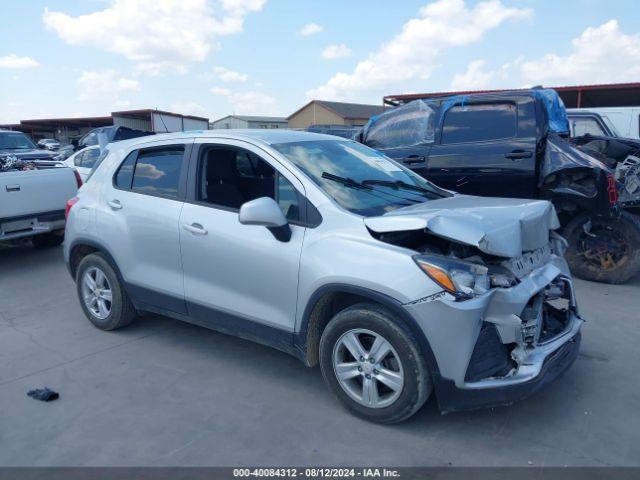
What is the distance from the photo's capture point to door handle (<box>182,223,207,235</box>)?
3.91 meters

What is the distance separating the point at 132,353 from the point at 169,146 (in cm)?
178

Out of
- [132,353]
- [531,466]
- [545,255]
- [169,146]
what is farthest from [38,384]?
[545,255]

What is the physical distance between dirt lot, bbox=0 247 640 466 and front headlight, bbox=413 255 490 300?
0.92m

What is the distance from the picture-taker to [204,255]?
3.92 metres

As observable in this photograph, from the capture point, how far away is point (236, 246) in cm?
371

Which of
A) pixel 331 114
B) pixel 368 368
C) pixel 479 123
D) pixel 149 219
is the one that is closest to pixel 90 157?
pixel 149 219

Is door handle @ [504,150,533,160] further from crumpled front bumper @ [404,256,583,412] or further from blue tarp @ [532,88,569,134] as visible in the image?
crumpled front bumper @ [404,256,583,412]

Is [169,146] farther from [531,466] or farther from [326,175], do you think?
[531,466]

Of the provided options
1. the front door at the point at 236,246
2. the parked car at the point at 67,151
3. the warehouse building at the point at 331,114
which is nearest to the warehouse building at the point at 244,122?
the warehouse building at the point at 331,114

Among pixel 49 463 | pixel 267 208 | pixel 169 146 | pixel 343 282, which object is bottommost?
pixel 49 463

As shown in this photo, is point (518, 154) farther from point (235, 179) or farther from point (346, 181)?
point (235, 179)

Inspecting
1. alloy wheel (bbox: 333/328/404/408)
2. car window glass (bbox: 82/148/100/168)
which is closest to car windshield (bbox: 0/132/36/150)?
car window glass (bbox: 82/148/100/168)

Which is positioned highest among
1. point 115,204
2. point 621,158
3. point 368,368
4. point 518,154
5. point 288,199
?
point 518,154

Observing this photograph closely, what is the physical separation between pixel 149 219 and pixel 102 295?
1086 mm
